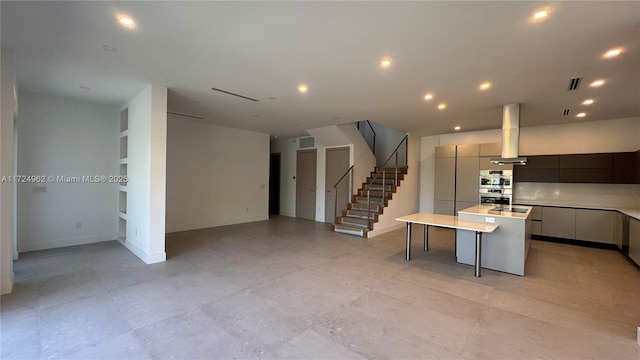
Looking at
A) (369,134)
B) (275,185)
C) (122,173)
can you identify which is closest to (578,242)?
(369,134)

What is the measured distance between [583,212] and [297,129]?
22.8ft

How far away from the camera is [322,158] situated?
8562 millimetres

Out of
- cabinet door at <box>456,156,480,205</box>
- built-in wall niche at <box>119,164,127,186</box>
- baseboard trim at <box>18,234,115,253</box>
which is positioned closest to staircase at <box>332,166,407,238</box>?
cabinet door at <box>456,156,480,205</box>

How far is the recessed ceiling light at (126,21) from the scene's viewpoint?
2344 millimetres

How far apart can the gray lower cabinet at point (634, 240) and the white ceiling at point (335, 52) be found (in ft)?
6.73

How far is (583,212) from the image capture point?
557 centimetres

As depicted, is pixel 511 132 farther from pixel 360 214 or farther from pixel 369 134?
pixel 369 134

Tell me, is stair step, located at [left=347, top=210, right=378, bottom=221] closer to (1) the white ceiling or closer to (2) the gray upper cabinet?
(1) the white ceiling

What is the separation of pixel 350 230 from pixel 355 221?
481 mm

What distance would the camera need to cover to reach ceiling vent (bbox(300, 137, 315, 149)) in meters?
8.83

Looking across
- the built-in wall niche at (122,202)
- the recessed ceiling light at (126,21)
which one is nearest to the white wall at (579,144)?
the recessed ceiling light at (126,21)

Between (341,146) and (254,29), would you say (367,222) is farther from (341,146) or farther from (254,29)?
(254,29)

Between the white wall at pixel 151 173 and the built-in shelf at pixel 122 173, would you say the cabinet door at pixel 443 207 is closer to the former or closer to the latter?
the white wall at pixel 151 173

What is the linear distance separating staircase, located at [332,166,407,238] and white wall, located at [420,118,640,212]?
103 inches
